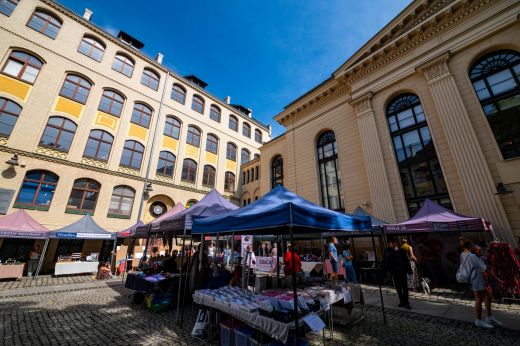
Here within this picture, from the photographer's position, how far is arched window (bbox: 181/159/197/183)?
22797mm

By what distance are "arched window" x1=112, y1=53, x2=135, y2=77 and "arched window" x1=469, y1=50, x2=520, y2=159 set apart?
26526mm

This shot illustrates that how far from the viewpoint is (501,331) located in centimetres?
443

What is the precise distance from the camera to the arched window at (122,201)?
17062 millimetres

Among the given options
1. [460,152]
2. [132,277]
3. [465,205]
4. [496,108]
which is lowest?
[132,277]

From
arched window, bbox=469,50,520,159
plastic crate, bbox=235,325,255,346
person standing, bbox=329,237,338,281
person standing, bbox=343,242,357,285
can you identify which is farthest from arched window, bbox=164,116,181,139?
arched window, bbox=469,50,520,159

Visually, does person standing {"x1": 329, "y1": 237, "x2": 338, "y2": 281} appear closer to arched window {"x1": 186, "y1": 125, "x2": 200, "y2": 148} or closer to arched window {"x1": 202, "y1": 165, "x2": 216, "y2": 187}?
arched window {"x1": 202, "y1": 165, "x2": 216, "y2": 187}

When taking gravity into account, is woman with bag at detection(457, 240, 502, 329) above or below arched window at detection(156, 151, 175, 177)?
below

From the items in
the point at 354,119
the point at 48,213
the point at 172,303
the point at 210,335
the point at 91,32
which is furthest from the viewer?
the point at 91,32

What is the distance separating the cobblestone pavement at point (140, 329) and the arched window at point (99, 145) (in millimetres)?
12567

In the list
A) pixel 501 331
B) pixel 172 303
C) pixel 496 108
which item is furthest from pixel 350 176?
pixel 172 303

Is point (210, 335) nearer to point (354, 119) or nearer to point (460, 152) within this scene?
point (460, 152)

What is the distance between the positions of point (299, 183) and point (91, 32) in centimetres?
2319

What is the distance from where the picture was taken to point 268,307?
3.32 metres

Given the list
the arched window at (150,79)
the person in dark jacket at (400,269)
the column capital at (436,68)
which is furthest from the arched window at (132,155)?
the column capital at (436,68)
